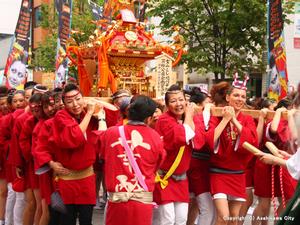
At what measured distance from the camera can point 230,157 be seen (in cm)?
548

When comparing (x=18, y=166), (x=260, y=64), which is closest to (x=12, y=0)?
(x=260, y=64)

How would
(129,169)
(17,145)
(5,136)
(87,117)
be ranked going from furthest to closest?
(5,136)
(17,145)
(87,117)
(129,169)

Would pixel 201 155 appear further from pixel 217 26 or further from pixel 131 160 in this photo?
pixel 217 26

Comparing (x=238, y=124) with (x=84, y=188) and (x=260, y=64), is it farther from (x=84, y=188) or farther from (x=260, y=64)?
(x=260, y=64)

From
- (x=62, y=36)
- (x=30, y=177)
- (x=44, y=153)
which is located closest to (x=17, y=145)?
(x=30, y=177)

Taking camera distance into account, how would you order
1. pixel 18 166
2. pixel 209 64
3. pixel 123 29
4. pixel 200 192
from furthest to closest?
pixel 209 64 < pixel 123 29 < pixel 18 166 < pixel 200 192

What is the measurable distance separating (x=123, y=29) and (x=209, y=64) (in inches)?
237

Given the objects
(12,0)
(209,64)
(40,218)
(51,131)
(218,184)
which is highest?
(12,0)

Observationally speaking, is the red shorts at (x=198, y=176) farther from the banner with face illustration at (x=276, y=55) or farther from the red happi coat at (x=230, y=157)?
the banner with face illustration at (x=276, y=55)

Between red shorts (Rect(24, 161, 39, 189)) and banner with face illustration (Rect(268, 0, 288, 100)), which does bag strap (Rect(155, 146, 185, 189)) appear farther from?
banner with face illustration (Rect(268, 0, 288, 100))

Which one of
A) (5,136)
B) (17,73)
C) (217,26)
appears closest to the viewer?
(5,136)

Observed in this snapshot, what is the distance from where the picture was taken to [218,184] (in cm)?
546

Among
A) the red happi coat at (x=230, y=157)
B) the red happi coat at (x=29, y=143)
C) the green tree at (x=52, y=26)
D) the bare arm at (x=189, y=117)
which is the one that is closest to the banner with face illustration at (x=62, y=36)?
the green tree at (x=52, y=26)

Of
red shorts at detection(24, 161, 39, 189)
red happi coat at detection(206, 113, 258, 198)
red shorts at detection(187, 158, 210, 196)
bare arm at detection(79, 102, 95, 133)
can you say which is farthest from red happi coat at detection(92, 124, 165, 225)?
red shorts at detection(24, 161, 39, 189)
